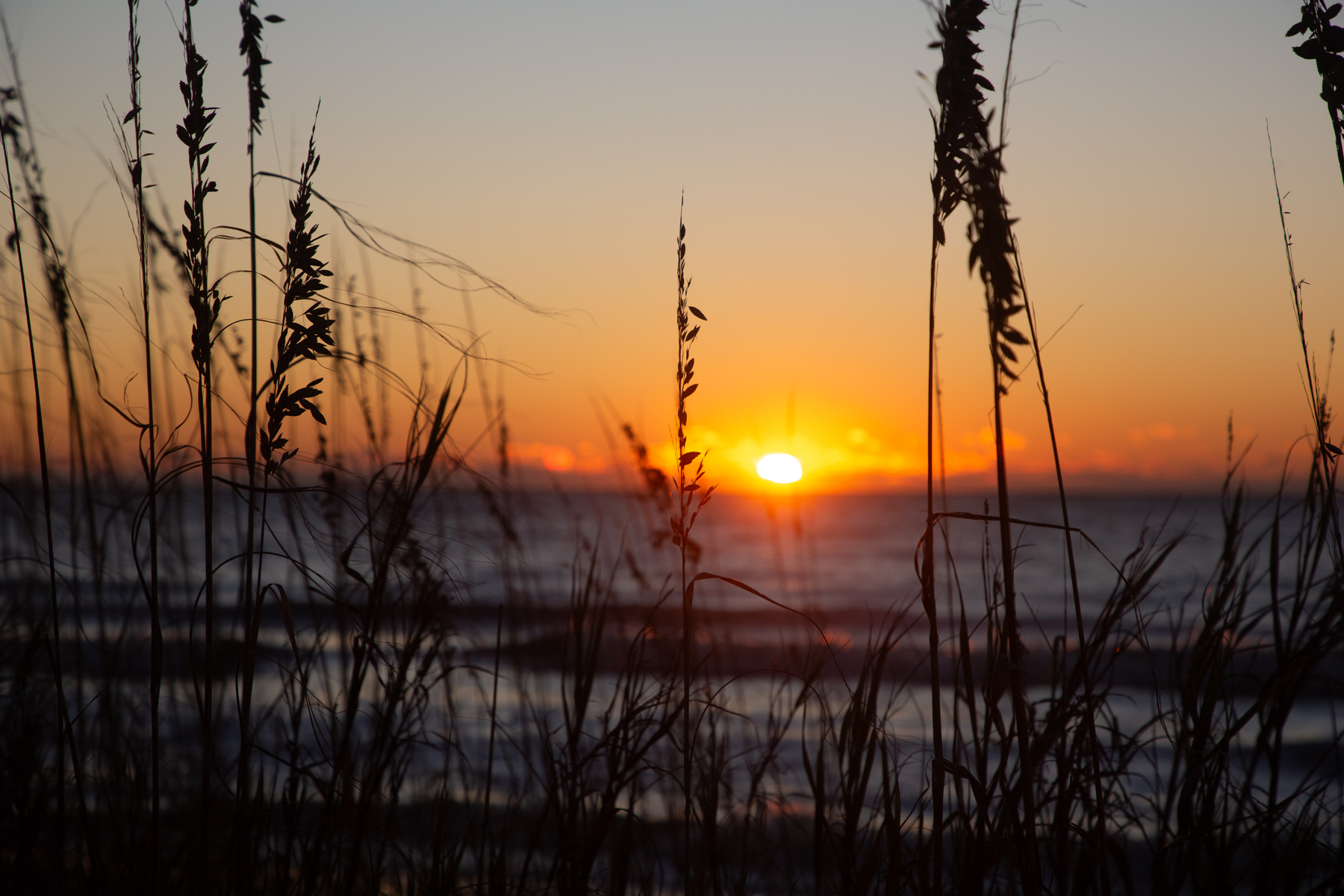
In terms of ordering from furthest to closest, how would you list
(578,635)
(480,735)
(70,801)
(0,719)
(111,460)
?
(480,735)
(111,460)
(70,801)
(0,719)
(578,635)

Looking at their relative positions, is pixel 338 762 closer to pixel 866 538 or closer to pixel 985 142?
pixel 985 142

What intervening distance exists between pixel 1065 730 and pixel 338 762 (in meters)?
1.00

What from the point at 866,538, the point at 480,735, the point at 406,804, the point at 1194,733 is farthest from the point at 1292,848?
the point at 866,538

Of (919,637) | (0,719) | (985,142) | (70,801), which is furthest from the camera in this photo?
(919,637)

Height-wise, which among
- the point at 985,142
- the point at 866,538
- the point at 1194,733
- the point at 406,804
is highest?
the point at 985,142

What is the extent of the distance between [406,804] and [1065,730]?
6.82 feet

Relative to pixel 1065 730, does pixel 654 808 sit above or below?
below

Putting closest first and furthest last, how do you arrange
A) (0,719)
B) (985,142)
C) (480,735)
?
(985,142)
(0,719)
(480,735)

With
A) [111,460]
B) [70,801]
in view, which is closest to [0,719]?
[70,801]

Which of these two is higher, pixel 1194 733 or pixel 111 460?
pixel 111 460

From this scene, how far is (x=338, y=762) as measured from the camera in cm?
118

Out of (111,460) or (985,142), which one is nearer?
(985,142)

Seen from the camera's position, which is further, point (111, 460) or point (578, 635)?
point (111, 460)

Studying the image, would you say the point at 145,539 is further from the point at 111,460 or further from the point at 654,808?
the point at 654,808
